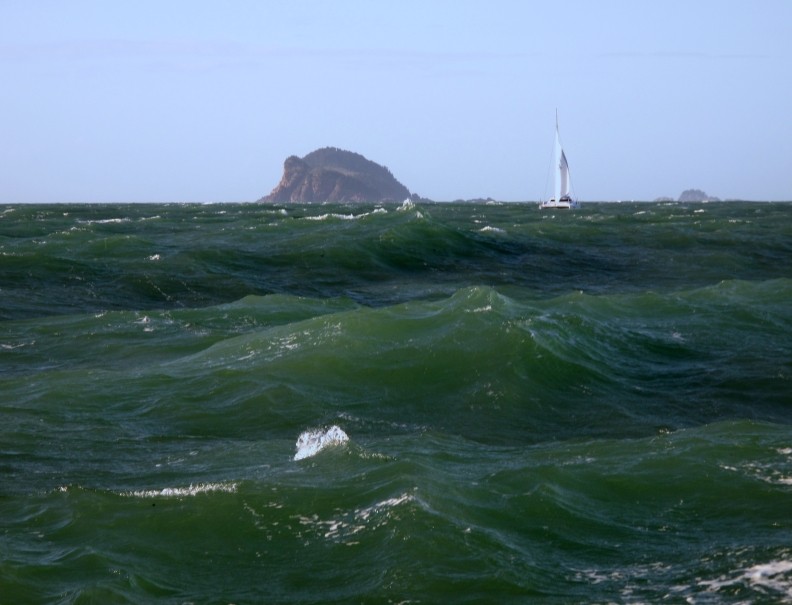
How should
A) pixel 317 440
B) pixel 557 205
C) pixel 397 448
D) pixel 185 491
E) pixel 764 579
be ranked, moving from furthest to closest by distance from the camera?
pixel 557 205 < pixel 317 440 < pixel 397 448 < pixel 185 491 < pixel 764 579

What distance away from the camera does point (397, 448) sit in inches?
377

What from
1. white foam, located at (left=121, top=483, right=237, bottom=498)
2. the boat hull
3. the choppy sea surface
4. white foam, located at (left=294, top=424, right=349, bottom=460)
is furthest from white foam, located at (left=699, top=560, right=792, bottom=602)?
the boat hull

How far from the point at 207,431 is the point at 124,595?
4.59 m

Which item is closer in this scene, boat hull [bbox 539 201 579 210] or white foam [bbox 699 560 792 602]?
white foam [bbox 699 560 792 602]

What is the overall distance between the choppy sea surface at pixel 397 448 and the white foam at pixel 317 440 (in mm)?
39

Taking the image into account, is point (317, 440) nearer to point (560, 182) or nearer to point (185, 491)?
point (185, 491)

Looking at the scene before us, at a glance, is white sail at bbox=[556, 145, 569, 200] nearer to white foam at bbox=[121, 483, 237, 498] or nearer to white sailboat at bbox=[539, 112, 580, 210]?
white sailboat at bbox=[539, 112, 580, 210]

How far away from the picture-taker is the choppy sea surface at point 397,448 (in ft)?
21.5

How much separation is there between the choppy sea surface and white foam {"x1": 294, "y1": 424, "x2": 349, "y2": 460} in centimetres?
4

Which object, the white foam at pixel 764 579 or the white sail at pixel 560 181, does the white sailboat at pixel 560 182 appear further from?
the white foam at pixel 764 579

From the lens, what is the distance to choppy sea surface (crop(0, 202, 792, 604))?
21.5 ft

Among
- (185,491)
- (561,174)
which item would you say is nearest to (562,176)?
(561,174)

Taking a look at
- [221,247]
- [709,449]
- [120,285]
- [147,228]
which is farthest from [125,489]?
[147,228]

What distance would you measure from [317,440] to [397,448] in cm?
72
